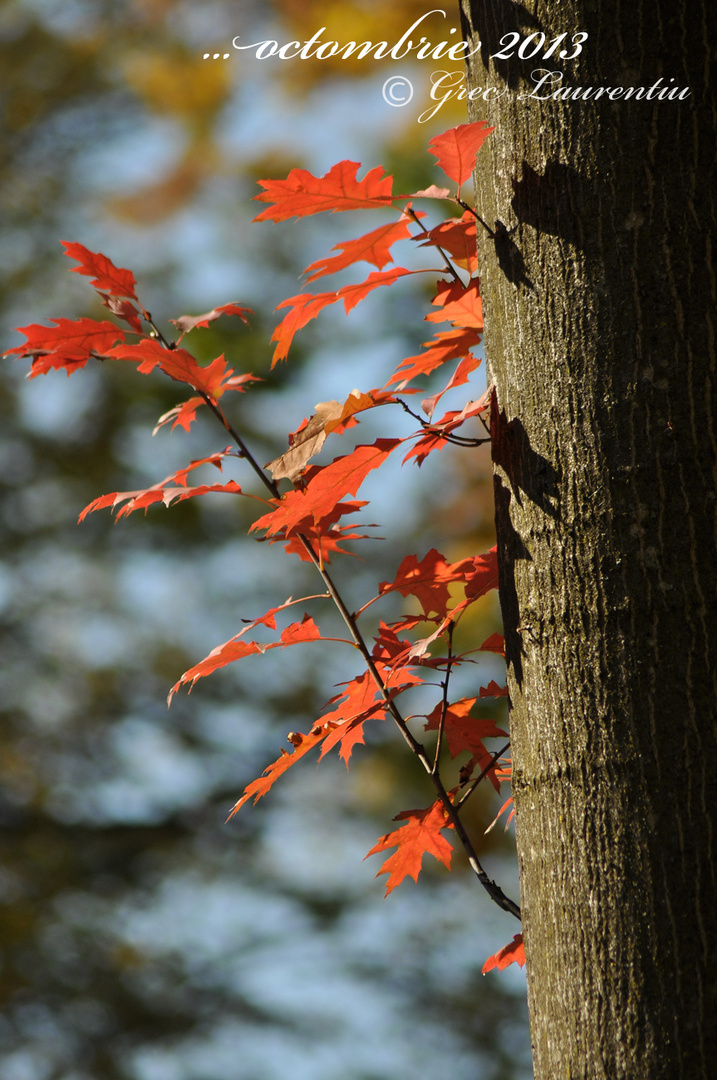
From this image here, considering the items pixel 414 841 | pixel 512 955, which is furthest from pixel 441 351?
pixel 512 955

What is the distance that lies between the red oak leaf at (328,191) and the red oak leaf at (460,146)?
5cm

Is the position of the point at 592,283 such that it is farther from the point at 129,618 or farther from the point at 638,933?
the point at 129,618

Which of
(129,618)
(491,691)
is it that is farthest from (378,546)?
(491,691)

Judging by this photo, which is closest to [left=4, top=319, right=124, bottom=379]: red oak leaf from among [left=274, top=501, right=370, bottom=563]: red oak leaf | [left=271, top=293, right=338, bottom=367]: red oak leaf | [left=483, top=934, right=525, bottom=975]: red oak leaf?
[left=271, top=293, right=338, bottom=367]: red oak leaf

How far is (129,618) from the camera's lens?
4.95m

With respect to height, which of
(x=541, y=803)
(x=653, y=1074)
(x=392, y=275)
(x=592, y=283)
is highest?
(x=392, y=275)

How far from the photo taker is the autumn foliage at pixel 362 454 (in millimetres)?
843

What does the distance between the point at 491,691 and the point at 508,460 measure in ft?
1.00

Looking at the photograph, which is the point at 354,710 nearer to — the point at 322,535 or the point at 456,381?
the point at 322,535

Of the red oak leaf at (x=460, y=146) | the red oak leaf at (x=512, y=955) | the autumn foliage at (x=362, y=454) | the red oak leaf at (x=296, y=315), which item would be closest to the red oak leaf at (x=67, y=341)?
the autumn foliage at (x=362, y=454)

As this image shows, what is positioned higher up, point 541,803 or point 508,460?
point 508,460

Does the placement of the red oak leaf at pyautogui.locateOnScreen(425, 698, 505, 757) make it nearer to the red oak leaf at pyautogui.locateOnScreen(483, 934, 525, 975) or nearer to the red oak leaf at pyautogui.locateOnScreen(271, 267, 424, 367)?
the red oak leaf at pyautogui.locateOnScreen(483, 934, 525, 975)

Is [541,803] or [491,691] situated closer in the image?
[541,803]

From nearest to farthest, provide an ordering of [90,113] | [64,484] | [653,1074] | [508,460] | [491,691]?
[653,1074] < [508,460] < [491,691] < [64,484] < [90,113]
